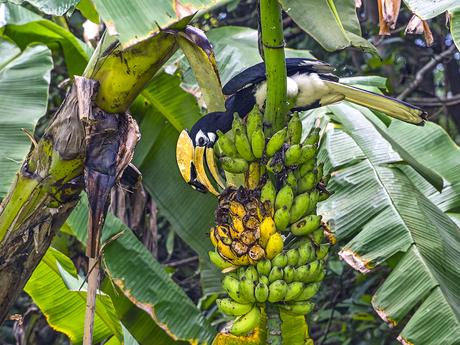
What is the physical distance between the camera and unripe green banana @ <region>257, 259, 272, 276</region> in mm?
994

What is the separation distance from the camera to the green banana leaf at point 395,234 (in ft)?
4.33

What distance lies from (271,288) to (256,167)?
0.18 metres

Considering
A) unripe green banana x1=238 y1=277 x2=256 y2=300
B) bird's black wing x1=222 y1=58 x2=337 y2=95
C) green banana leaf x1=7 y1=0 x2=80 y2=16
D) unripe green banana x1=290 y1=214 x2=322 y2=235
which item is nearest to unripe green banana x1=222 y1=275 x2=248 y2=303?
unripe green banana x1=238 y1=277 x2=256 y2=300

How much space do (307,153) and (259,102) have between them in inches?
6.4

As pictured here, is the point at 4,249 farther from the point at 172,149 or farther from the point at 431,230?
the point at 172,149

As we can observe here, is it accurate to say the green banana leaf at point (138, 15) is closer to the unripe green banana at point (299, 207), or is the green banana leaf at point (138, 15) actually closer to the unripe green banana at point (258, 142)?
the unripe green banana at point (258, 142)

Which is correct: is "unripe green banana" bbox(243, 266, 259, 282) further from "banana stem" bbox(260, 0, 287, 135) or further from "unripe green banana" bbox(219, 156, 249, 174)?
"banana stem" bbox(260, 0, 287, 135)

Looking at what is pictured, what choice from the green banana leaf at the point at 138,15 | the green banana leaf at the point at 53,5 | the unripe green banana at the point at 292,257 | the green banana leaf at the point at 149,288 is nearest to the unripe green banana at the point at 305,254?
the unripe green banana at the point at 292,257

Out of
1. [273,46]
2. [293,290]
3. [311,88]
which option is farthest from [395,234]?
[273,46]

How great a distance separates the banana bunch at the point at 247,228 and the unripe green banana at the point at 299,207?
42 mm

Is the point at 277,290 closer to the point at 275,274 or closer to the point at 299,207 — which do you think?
the point at 275,274

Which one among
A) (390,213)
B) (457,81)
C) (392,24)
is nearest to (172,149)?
(390,213)

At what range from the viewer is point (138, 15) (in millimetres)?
869

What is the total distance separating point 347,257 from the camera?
1.39 meters
